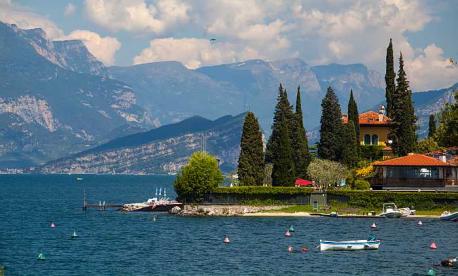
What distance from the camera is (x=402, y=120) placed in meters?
140

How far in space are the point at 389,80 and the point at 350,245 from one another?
2866 inches

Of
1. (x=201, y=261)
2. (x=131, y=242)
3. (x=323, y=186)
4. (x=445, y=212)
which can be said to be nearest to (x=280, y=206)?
(x=323, y=186)

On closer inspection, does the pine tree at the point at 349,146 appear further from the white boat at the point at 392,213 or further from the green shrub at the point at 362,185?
the white boat at the point at 392,213

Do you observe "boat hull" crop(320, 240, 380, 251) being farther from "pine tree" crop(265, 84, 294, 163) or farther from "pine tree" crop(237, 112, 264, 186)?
"pine tree" crop(265, 84, 294, 163)

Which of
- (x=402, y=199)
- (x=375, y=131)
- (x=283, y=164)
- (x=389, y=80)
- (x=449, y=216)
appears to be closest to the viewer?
(x=449, y=216)

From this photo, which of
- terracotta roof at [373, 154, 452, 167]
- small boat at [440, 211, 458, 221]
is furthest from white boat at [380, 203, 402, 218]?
terracotta roof at [373, 154, 452, 167]

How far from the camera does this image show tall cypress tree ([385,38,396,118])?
15288 centimetres

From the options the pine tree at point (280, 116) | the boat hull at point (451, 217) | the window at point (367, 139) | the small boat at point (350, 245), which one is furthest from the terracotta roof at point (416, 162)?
the small boat at point (350, 245)

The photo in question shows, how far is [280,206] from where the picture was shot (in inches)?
5054

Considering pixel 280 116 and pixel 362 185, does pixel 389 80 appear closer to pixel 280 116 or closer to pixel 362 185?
pixel 280 116

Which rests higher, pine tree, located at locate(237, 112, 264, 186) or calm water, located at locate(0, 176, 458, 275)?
pine tree, located at locate(237, 112, 264, 186)

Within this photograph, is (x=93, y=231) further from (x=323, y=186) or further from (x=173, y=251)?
(x=323, y=186)

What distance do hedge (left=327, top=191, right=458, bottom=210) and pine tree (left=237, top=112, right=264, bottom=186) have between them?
15.8 metres

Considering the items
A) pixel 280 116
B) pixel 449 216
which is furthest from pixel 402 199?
pixel 280 116
